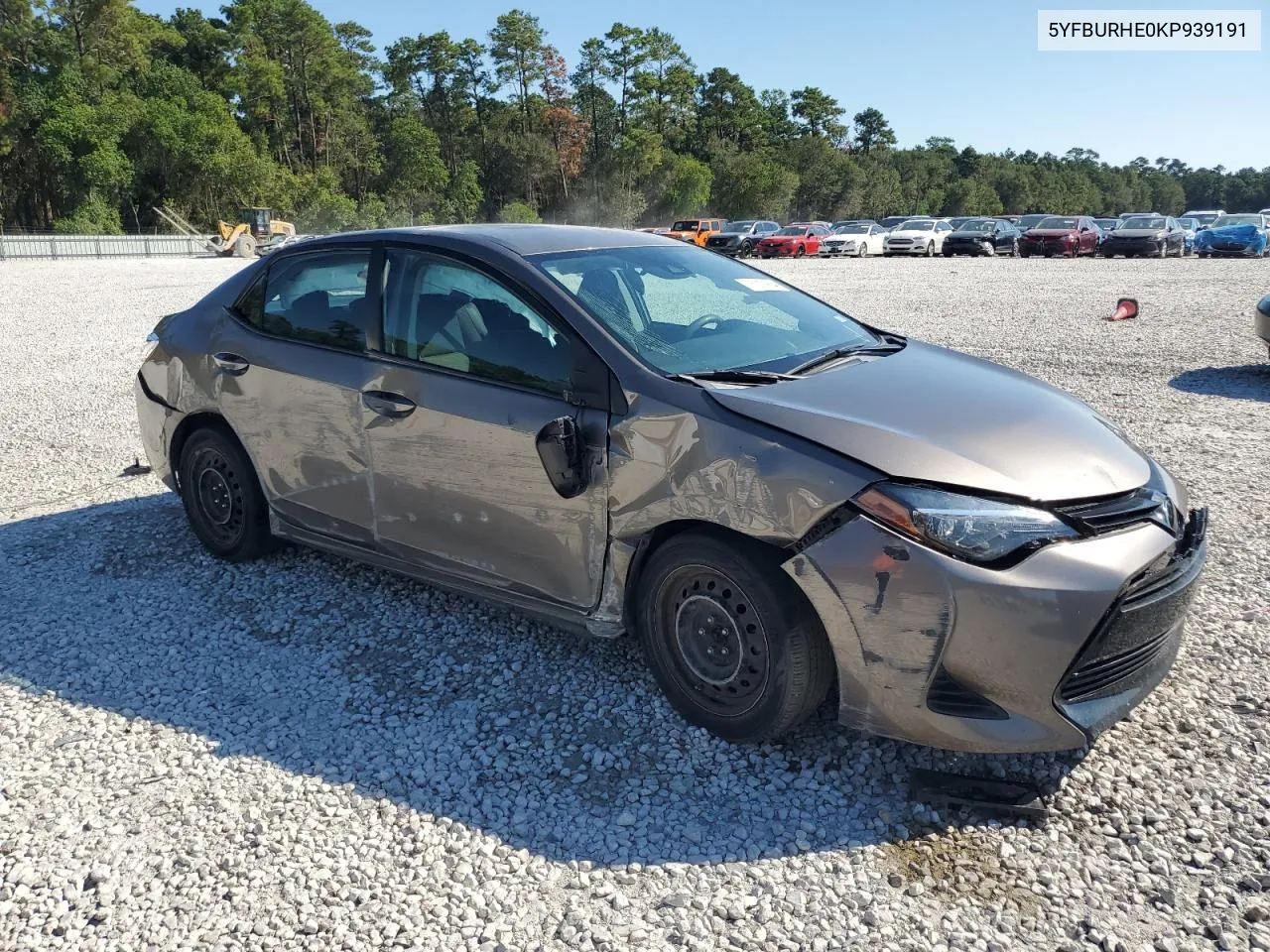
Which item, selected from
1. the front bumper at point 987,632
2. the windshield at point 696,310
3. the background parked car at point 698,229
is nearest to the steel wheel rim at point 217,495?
the windshield at point 696,310

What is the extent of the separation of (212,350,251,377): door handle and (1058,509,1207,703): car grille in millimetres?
3724

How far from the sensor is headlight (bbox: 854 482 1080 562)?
2787 millimetres

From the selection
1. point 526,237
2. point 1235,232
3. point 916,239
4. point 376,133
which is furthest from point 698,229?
point 376,133

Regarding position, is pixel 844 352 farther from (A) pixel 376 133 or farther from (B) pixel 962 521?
(A) pixel 376 133

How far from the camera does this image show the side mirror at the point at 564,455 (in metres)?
3.41

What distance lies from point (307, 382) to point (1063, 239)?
35.2m

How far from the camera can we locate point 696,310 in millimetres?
4020

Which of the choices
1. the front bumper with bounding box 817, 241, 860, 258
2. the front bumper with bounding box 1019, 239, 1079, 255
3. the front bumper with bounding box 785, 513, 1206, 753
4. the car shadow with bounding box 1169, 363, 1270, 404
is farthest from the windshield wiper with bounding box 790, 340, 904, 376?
the front bumper with bounding box 817, 241, 860, 258

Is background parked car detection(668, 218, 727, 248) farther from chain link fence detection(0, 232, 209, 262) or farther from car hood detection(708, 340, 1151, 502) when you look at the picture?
car hood detection(708, 340, 1151, 502)

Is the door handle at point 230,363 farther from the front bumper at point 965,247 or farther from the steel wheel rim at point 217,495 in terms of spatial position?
the front bumper at point 965,247

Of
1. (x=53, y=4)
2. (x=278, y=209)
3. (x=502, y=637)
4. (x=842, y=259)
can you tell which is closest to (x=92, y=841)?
(x=502, y=637)

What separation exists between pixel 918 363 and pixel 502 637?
79.8 inches

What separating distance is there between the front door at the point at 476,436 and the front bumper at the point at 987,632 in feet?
3.12

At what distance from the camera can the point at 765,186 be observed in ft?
272
